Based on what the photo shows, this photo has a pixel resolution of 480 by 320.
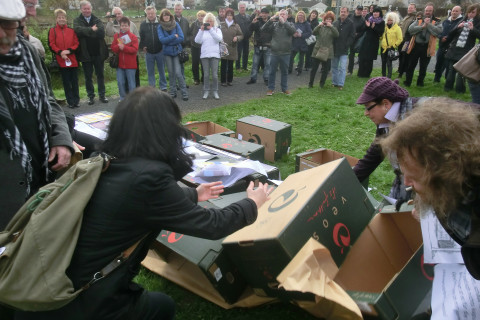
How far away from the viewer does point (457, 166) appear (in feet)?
4.23

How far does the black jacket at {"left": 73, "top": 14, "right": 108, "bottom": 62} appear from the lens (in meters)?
6.72

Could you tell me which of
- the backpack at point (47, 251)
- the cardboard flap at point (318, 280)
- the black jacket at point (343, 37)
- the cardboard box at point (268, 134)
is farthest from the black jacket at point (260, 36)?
the backpack at point (47, 251)

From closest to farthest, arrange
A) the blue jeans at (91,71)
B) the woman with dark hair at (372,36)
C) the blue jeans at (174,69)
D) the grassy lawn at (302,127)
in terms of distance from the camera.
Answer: the grassy lawn at (302,127), the blue jeans at (91,71), the blue jeans at (174,69), the woman with dark hair at (372,36)

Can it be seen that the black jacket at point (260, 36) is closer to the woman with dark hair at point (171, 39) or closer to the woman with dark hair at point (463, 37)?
the woman with dark hair at point (171, 39)

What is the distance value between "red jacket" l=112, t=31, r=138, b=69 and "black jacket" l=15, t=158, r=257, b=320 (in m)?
5.97

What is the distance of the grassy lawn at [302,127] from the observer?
2420mm

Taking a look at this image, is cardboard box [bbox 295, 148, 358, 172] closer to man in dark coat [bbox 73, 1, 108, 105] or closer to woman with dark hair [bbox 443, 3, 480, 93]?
woman with dark hair [bbox 443, 3, 480, 93]

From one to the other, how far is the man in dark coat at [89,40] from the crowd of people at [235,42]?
17mm

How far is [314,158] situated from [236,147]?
2.84 ft

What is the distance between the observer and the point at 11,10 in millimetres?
1726

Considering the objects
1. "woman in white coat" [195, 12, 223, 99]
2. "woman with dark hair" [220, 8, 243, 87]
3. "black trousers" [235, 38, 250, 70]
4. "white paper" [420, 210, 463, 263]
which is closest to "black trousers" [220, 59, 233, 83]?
"woman with dark hair" [220, 8, 243, 87]

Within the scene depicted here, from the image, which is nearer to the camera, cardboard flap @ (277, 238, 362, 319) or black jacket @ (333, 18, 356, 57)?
cardboard flap @ (277, 238, 362, 319)

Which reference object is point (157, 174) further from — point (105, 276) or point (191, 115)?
point (191, 115)

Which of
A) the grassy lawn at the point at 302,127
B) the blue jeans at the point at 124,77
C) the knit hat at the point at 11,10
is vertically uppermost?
the knit hat at the point at 11,10
